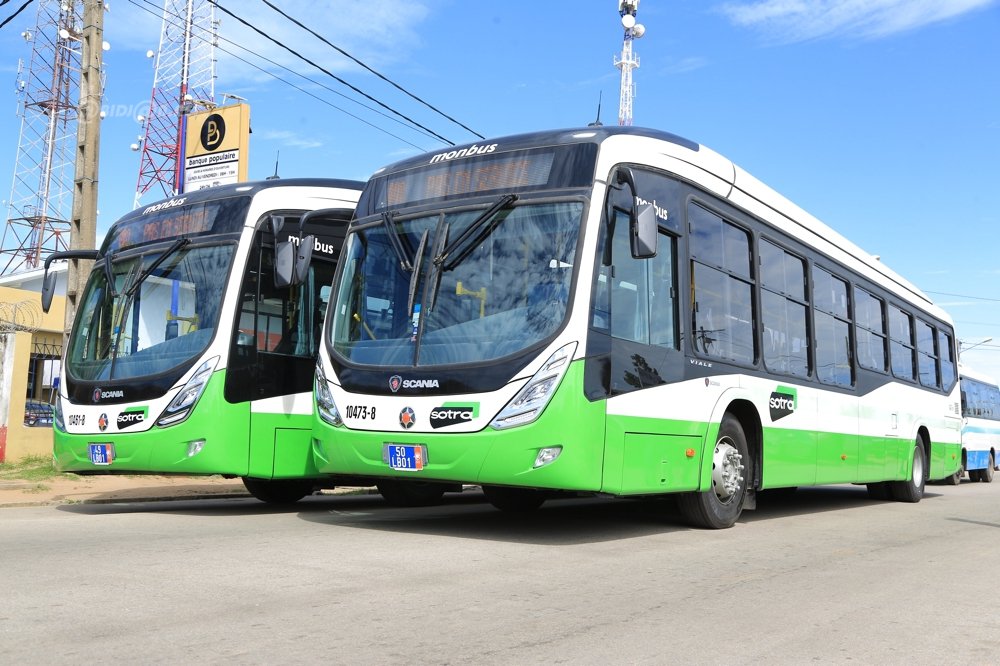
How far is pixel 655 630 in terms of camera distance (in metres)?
4.95

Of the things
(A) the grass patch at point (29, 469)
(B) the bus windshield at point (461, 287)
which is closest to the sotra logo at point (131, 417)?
(B) the bus windshield at point (461, 287)

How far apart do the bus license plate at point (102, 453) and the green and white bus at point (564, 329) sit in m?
2.26

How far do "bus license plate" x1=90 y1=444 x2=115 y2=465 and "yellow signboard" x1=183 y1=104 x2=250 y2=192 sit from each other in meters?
12.2

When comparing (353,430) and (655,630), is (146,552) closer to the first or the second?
(353,430)

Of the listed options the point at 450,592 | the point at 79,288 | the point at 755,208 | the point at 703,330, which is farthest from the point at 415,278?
the point at 79,288

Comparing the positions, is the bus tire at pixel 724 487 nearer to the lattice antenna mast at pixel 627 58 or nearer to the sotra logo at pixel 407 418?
the sotra logo at pixel 407 418

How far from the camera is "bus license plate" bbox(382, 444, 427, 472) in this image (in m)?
7.93

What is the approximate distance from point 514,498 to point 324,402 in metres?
2.69

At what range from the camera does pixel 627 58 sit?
1532 inches

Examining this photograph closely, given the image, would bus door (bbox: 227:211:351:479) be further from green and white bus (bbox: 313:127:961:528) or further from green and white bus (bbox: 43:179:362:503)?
green and white bus (bbox: 313:127:961:528)

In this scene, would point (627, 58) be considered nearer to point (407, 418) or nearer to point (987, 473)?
point (987, 473)

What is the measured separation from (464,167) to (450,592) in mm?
4138

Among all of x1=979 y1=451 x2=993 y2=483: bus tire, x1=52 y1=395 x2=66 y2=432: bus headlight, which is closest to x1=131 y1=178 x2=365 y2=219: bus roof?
x1=52 y1=395 x2=66 y2=432: bus headlight

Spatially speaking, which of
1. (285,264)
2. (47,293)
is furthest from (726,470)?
(47,293)
